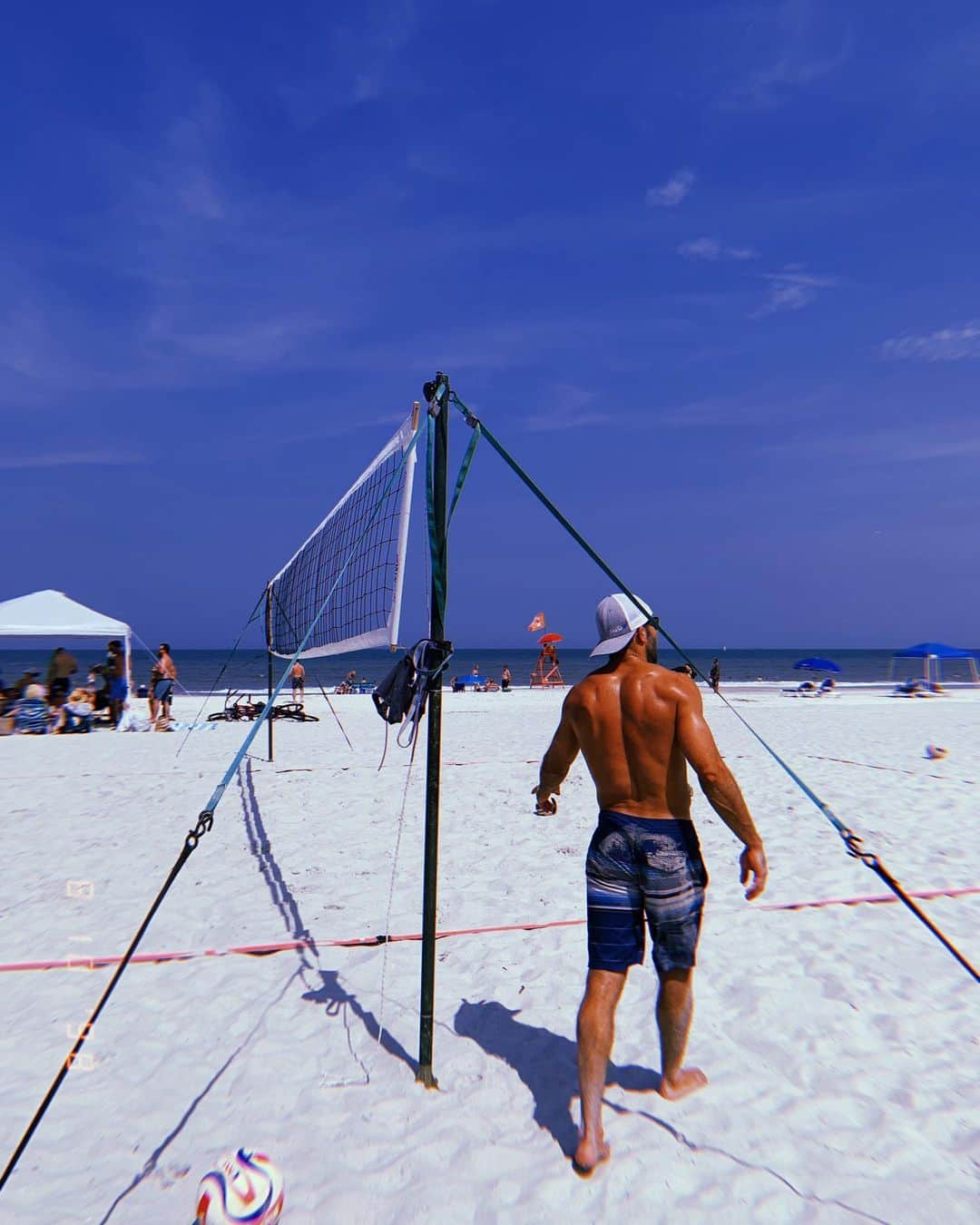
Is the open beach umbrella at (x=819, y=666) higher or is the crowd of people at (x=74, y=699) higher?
the open beach umbrella at (x=819, y=666)

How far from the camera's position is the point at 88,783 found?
8.67 meters

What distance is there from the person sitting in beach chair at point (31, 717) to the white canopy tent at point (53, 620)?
54.2 inches

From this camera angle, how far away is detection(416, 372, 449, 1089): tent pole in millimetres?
2885

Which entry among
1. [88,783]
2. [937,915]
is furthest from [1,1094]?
[88,783]

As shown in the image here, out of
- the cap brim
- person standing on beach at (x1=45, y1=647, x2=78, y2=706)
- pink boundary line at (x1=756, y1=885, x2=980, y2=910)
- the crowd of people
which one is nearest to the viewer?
the cap brim

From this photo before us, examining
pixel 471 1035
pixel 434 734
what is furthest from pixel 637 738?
pixel 471 1035

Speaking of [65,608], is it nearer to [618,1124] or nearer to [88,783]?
[88,783]

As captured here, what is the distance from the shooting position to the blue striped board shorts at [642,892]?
8.36 ft

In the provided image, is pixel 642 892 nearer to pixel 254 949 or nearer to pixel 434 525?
pixel 434 525

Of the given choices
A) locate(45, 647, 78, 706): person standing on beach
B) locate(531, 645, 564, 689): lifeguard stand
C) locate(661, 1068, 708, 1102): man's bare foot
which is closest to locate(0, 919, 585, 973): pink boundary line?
locate(661, 1068, 708, 1102): man's bare foot

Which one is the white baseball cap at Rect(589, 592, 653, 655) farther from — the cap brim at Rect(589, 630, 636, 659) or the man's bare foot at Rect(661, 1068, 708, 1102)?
the man's bare foot at Rect(661, 1068, 708, 1102)

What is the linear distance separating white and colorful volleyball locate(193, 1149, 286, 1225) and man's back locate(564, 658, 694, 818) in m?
1.38

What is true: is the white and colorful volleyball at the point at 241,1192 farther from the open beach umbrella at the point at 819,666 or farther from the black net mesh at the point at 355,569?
the open beach umbrella at the point at 819,666

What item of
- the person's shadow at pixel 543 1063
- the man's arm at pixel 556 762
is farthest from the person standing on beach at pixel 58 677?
the man's arm at pixel 556 762
